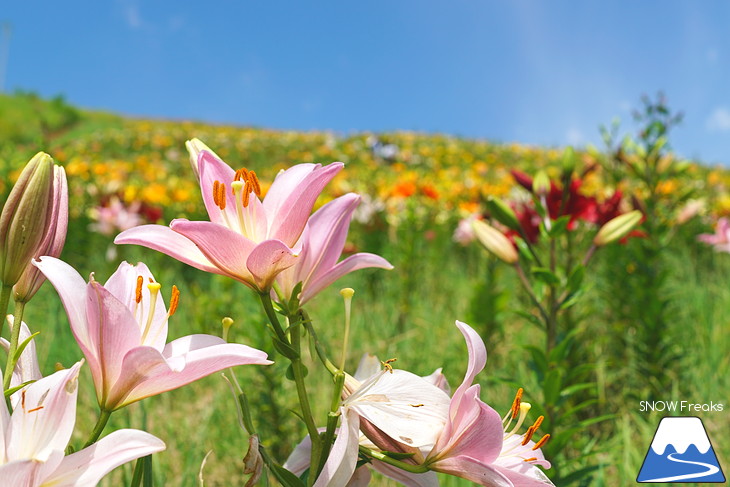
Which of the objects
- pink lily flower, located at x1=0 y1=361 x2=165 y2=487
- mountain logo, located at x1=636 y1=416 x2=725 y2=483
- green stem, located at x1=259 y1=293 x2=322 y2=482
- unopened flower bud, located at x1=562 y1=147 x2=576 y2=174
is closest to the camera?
pink lily flower, located at x1=0 y1=361 x2=165 y2=487

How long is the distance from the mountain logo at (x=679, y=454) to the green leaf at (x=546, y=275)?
301 millimetres

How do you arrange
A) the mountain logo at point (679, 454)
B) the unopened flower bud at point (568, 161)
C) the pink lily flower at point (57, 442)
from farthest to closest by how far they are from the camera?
the unopened flower bud at point (568, 161) → the mountain logo at point (679, 454) → the pink lily flower at point (57, 442)

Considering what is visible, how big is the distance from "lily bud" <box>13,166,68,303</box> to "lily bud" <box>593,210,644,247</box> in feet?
3.11

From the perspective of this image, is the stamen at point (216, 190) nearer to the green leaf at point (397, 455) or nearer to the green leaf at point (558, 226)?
the green leaf at point (397, 455)

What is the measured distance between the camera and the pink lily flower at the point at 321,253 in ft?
1.99

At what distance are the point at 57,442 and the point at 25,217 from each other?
0.63 ft

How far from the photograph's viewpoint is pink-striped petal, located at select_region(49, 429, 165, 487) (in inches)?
17.8

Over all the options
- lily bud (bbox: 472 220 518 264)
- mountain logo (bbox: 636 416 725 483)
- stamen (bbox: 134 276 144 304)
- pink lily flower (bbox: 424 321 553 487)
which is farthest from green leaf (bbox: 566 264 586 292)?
stamen (bbox: 134 276 144 304)

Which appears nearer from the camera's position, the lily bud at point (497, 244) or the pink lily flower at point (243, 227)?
the pink lily flower at point (243, 227)

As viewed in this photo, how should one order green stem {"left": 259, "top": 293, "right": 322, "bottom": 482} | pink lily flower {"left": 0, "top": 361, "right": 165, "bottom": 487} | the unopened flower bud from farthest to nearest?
the unopened flower bud
green stem {"left": 259, "top": 293, "right": 322, "bottom": 482}
pink lily flower {"left": 0, "top": 361, "right": 165, "bottom": 487}

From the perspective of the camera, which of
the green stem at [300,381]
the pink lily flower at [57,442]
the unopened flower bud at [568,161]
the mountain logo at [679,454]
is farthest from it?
the unopened flower bud at [568,161]

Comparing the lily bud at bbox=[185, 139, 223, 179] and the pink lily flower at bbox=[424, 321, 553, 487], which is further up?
the lily bud at bbox=[185, 139, 223, 179]

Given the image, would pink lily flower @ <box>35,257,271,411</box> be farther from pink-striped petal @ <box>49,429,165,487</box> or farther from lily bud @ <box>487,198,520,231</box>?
lily bud @ <box>487,198,520,231</box>

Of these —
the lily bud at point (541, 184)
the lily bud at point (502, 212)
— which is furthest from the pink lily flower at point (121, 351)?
the lily bud at point (541, 184)
